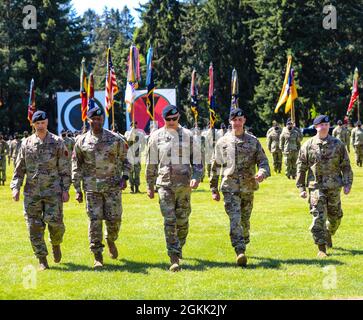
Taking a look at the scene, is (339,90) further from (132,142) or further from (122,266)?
(122,266)

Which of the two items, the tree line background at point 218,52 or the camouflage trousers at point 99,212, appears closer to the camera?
the camouflage trousers at point 99,212

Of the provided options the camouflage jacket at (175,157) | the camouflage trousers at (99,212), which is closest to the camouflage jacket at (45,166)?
the camouflage trousers at (99,212)

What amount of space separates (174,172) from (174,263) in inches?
51.7

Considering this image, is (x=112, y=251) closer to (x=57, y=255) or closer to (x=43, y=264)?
(x=57, y=255)

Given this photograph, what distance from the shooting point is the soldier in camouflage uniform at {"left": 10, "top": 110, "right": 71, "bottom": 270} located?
32.9ft

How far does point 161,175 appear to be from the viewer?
10.0 metres

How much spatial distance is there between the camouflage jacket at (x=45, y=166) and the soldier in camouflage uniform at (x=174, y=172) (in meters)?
1.35

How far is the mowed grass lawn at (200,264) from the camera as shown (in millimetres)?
8438

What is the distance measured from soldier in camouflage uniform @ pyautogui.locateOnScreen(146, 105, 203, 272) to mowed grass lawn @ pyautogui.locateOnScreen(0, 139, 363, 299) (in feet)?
2.10

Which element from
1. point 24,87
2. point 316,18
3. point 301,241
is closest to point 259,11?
point 316,18

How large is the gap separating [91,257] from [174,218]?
6.24 ft

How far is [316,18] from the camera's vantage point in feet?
206

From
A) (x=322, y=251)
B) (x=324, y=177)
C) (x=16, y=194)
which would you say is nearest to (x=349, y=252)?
(x=322, y=251)

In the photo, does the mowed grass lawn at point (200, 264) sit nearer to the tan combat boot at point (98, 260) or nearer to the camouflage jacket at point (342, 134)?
the tan combat boot at point (98, 260)
